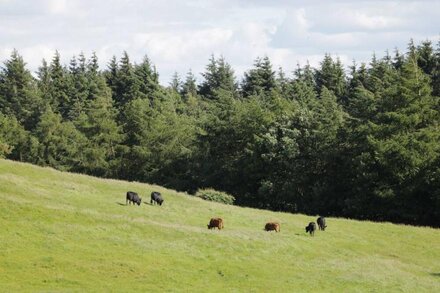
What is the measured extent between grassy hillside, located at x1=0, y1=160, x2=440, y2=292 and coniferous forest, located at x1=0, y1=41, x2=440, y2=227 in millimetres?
24953

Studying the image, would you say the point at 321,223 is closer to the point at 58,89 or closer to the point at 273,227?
the point at 273,227

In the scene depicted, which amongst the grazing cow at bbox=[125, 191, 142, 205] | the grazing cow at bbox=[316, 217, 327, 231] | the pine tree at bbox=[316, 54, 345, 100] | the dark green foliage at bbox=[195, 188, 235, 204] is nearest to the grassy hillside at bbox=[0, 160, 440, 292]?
the grazing cow at bbox=[316, 217, 327, 231]

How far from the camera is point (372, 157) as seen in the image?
278 feet

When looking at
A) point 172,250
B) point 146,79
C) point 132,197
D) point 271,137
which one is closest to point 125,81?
point 146,79

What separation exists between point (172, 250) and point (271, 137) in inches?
2445

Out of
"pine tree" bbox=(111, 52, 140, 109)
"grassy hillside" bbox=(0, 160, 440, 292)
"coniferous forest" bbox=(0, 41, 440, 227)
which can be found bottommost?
"grassy hillside" bbox=(0, 160, 440, 292)

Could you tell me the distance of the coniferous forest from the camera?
82875 mm

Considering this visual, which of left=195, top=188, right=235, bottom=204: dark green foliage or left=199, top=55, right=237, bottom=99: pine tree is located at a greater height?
left=199, top=55, right=237, bottom=99: pine tree

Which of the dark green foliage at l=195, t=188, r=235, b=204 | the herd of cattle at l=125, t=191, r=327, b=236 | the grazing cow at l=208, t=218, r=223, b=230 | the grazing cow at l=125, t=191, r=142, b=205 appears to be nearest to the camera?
the grazing cow at l=208, t=218, r=223, b=230

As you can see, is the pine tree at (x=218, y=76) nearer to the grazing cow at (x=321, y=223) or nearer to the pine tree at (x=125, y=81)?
the pine tree at (x=125, y=81)

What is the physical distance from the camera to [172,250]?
132 ft

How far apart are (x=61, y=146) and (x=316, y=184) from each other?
204 feet

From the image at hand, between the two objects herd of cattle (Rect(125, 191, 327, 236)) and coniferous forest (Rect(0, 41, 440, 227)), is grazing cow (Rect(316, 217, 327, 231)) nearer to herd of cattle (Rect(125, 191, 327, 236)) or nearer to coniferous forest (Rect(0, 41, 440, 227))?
herd of cattle (Rect(125, 191, 327, 236))

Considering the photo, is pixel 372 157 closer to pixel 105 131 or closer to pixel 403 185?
pixel 403 185
